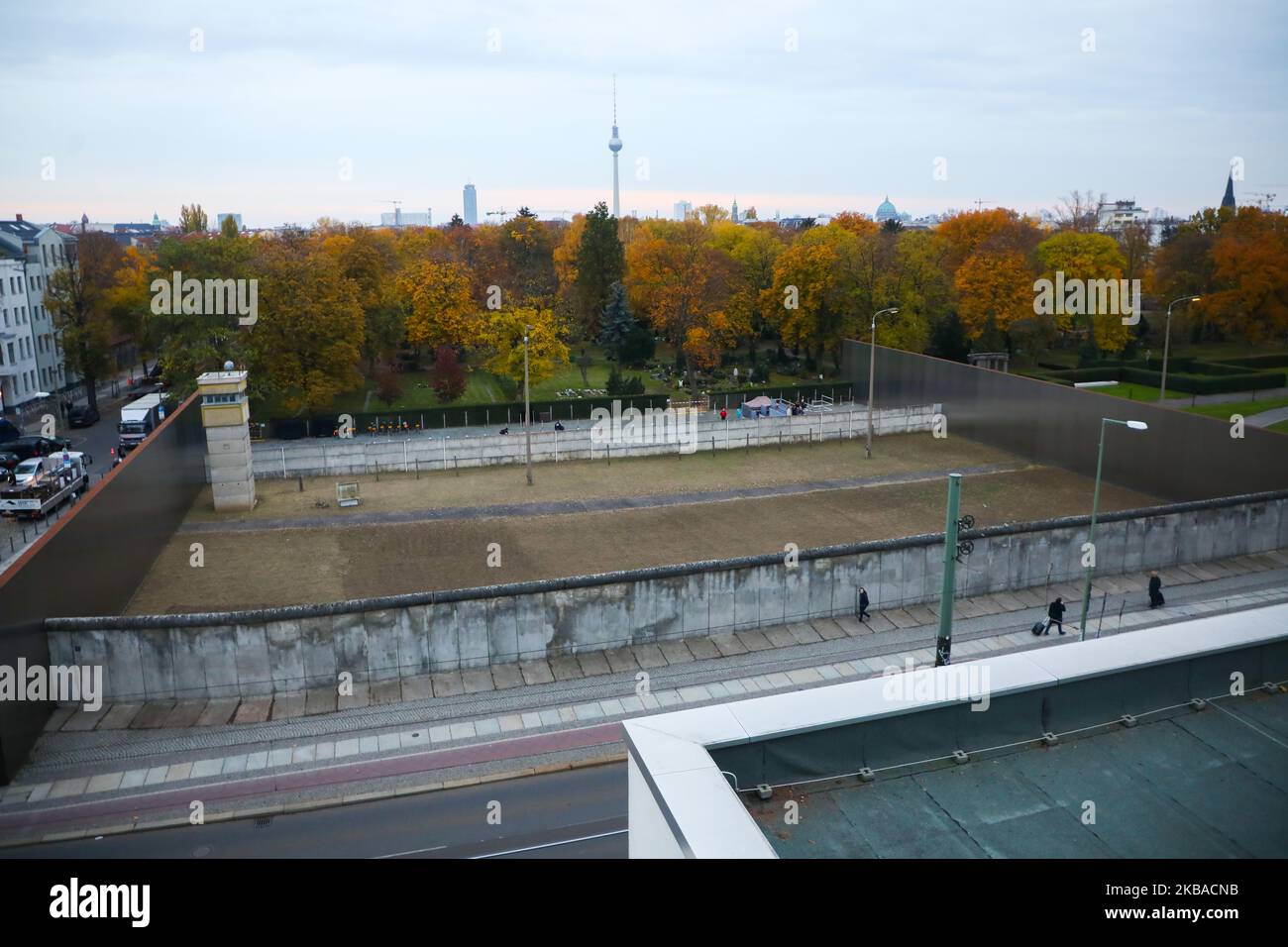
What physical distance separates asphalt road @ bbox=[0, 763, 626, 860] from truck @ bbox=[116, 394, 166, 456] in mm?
32220

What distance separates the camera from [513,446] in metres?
42.8

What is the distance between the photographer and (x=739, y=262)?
68688 millimetres

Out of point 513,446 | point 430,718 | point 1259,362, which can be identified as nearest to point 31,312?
point 513,446

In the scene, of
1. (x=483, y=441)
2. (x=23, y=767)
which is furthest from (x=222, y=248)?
(x=23, y=767)

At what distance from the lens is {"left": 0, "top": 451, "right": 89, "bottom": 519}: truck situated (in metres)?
Answer: 35.8

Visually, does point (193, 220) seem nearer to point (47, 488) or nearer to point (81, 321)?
point (81, 321)

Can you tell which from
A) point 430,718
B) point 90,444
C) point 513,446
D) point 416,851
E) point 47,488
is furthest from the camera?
point 90,444

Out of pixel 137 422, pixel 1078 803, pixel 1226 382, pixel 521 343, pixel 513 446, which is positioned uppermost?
pixel 521 343

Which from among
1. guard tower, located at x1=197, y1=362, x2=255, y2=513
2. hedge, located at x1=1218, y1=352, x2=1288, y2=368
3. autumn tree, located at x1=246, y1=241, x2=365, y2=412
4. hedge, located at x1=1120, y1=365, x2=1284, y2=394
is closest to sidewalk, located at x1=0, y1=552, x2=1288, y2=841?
guard tower, located at x1=197, y1=362, x2=255, y2=513

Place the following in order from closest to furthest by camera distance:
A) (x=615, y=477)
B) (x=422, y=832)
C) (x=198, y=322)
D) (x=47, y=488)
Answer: (x=422, y=832)
(x=47, y=488)
(x=615, y=477)
(x=198, y=322)

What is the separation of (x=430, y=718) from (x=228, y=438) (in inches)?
749

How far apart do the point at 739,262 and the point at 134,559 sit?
49404 millimetres

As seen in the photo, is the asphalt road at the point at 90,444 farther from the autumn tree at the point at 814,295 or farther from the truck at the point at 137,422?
the autumn tree at the point at 814,295
